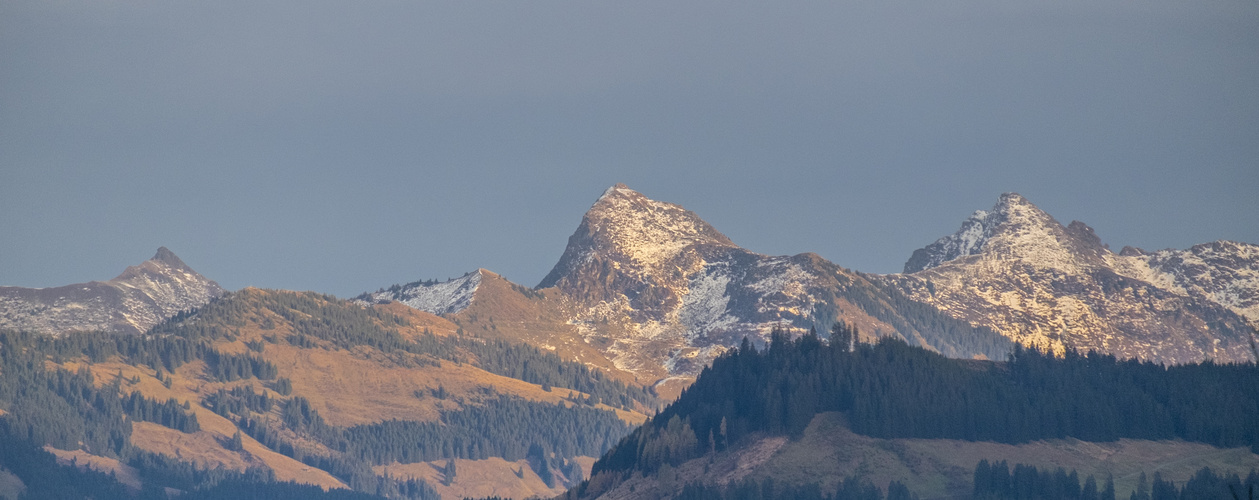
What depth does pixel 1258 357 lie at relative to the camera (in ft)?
401
